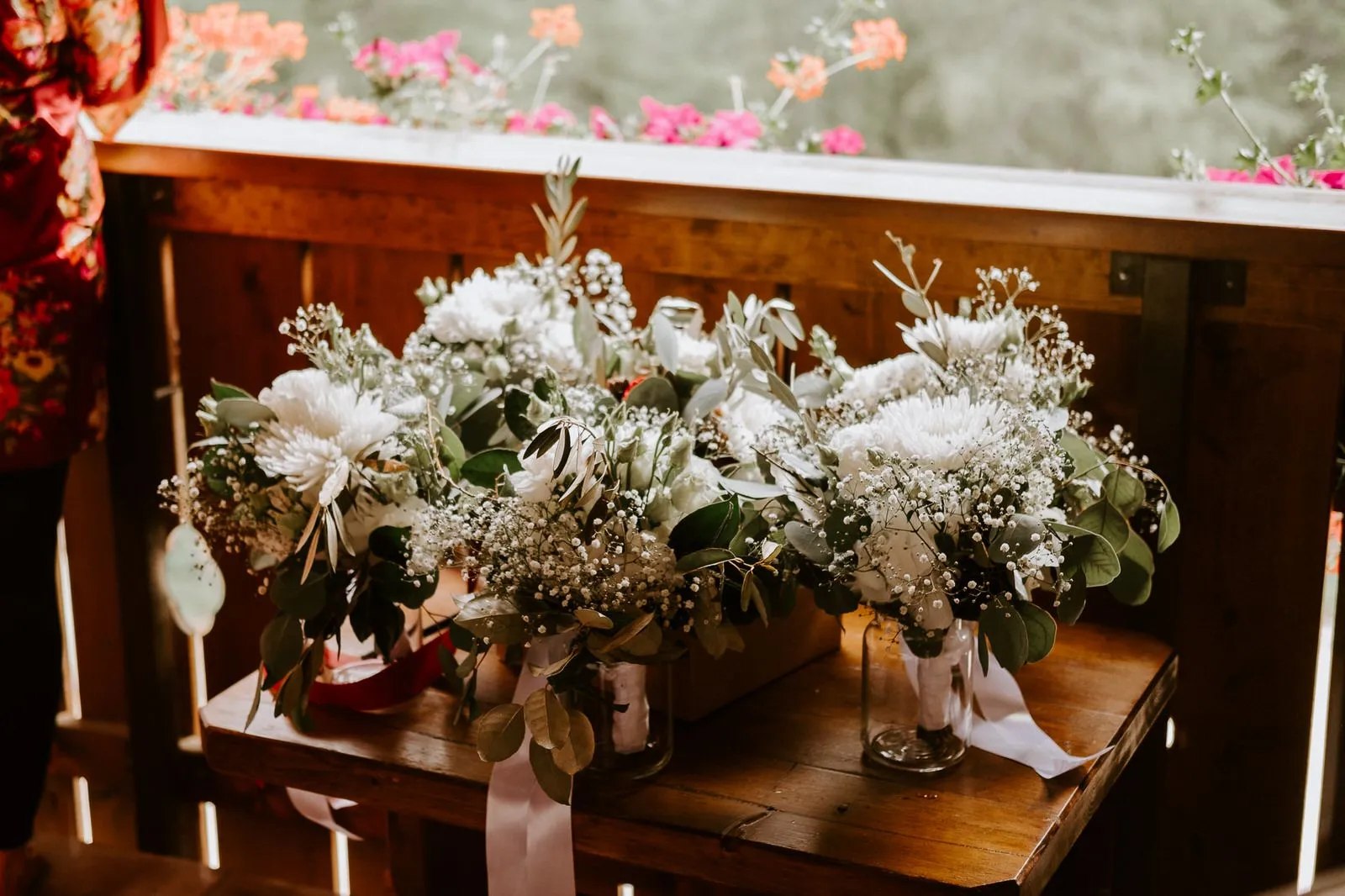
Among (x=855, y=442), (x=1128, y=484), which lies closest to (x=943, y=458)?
(x=855, y=442)

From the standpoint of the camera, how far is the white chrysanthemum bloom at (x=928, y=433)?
1.21 meters

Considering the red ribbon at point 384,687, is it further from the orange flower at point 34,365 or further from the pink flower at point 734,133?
the pink flower at point 734,133

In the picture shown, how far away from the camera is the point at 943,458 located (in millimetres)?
1203

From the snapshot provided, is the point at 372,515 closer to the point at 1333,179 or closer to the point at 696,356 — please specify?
the point at 696,356

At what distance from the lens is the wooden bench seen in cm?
231

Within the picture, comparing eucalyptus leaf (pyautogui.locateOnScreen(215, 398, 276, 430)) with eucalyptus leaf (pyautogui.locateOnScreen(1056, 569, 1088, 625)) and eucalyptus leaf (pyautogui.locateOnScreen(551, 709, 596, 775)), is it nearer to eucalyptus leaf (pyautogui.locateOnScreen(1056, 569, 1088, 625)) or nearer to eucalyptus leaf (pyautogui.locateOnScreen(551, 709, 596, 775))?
eucalyptus leaf (pyautogui.locateOnScreen(551, 709, 596, 775))

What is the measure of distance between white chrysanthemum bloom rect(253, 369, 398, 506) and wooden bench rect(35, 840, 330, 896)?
47.1 inches

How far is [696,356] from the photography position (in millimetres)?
1506

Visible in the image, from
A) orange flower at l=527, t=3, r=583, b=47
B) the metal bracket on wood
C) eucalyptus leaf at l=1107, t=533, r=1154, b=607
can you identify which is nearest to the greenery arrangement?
the metal bracket on wood

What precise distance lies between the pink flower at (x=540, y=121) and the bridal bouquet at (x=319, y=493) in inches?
48.6

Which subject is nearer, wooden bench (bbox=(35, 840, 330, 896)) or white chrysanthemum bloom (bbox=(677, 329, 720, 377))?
white chrysanthemum bloom (bbox=(677, 329, 720, 377))

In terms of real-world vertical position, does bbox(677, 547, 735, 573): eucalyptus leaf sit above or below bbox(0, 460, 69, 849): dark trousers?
above

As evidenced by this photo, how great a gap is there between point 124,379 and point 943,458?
1.56m

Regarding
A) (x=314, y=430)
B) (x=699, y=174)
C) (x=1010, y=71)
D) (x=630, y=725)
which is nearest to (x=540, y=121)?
(x=699, y=174)
